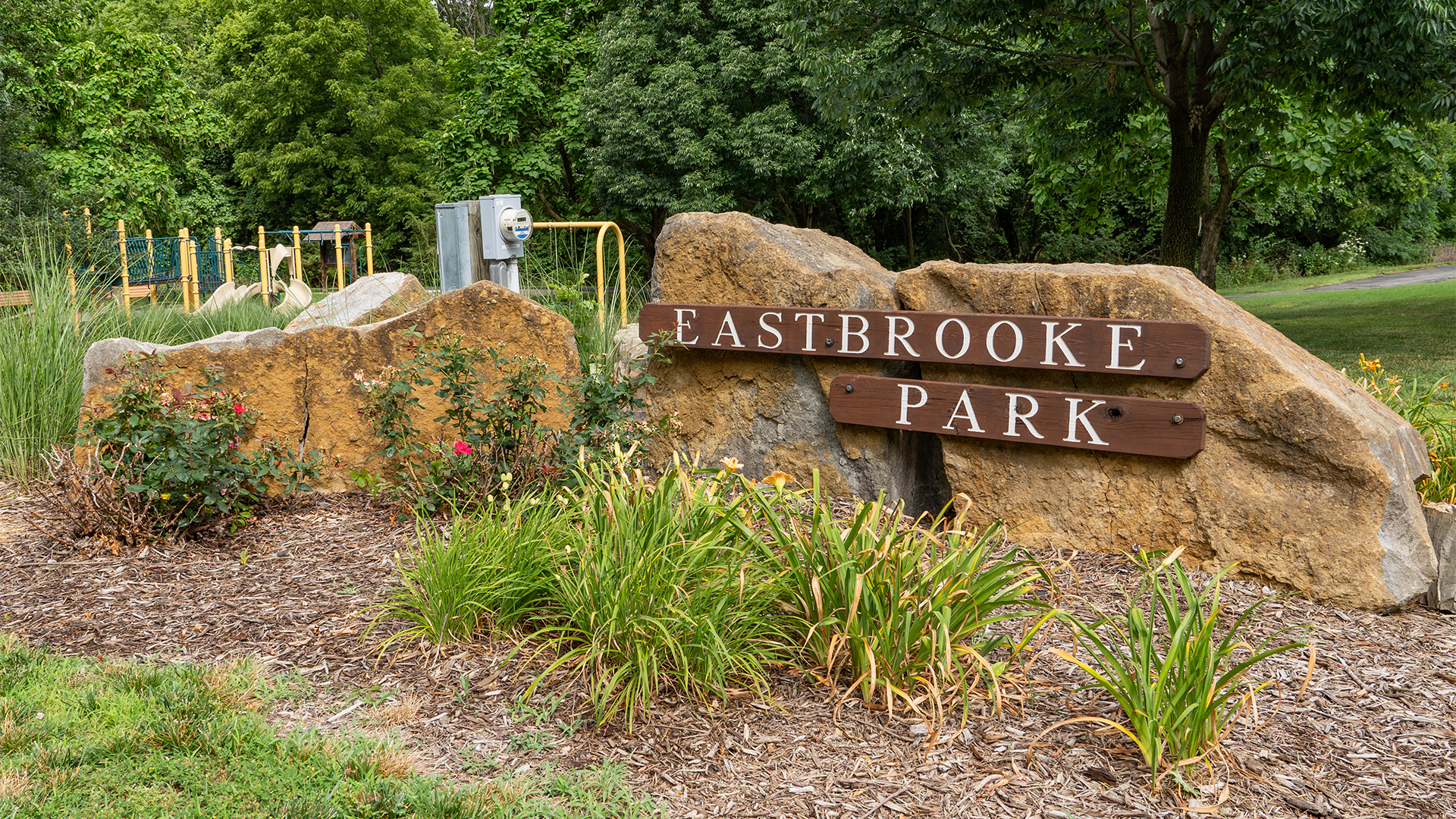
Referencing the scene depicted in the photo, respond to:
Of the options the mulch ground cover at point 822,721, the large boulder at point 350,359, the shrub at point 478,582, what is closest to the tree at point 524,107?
the large boulder at point 350,359

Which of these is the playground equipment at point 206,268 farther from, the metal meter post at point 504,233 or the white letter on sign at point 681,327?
the white letter on sign at point 681,327

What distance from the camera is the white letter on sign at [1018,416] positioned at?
13.8 feet

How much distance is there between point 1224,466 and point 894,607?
1816 millimetres

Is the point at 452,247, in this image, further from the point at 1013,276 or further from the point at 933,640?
the point at 933,640

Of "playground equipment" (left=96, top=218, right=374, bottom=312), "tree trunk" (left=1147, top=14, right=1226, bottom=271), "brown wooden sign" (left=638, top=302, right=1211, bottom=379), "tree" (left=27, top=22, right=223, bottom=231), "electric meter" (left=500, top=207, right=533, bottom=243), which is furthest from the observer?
"tree" (left=27, top=22, right=223, bottom=231)

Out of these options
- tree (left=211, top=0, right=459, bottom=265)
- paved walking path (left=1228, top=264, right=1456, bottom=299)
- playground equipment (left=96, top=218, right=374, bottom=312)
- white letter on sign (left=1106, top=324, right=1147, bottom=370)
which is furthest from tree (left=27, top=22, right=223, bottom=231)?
paved walking path (left=1228, top=264, right=1456, bottom=299)

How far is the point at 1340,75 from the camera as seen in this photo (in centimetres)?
807

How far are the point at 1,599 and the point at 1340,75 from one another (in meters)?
9.24

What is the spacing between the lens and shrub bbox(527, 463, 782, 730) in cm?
290

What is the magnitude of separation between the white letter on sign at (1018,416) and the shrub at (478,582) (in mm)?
1882

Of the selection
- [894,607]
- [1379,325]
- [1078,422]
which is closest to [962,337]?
[1078,422]

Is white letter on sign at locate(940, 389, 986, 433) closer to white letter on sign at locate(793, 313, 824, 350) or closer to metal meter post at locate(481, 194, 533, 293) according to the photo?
white letter on sign at locate(793, 313, 824, 350)

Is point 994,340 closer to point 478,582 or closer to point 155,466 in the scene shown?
point 478,582

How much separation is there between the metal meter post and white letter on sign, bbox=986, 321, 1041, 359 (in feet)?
12.3
